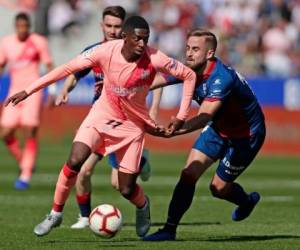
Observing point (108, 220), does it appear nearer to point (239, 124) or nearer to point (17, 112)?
point (239, 124)

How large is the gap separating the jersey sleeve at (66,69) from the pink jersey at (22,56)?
26.0 feet

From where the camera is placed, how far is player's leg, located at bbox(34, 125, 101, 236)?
36.3ft

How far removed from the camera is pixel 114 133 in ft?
37.4

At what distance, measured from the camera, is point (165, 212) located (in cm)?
1530

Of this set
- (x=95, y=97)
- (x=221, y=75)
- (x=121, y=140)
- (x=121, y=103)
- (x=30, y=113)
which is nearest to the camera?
(x=121, y=103)

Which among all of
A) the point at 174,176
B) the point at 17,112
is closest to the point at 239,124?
the point at 17,112

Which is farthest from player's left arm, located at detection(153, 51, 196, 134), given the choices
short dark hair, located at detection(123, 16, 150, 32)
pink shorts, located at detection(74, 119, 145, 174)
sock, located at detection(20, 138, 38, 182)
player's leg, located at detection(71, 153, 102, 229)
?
sock, located at detection(20, 138, 38, 182)

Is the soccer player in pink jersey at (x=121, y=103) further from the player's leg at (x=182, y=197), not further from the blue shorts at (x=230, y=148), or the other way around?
the blue shorts at (x=230, y=148)

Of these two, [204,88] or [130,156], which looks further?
[204,88]

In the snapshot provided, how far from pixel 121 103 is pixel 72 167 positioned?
2.75ft

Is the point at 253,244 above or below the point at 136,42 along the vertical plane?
below

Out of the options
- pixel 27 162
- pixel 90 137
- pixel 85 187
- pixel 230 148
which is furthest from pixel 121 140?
pixel 27 162

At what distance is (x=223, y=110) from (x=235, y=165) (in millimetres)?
679

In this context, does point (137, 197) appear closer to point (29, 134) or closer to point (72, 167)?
point (72, 167)
